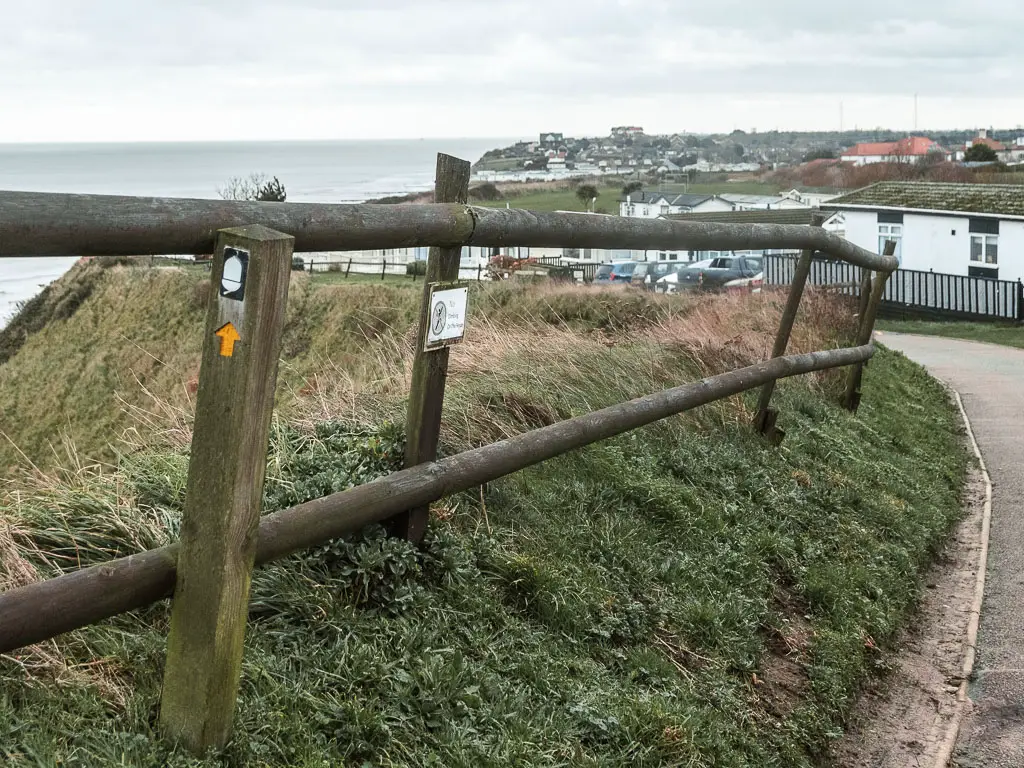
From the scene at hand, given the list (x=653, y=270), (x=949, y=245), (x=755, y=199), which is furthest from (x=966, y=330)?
(x=755, y=199)

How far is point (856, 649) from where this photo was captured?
4.93 meters

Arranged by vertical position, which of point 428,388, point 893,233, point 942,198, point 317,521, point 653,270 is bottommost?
point 317,521

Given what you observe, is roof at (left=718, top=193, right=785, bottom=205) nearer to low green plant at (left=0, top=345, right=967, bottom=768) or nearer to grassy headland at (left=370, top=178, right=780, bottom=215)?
grassy headland at (left=370, top=178, right=780, bottom=215)

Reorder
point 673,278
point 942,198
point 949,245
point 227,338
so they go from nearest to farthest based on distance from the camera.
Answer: point 227,338, point 949,245, point 942,198, point 673,278

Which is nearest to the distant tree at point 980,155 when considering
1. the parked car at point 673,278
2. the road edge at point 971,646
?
the parked car at point 673,278

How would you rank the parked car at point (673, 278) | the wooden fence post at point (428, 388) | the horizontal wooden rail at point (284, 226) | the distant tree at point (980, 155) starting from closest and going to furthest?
the horizontal wooden rail at point (284, 226)
the wooden fence post at point (428, 388)
the parked car at point (673, 278)
the distant tree at point (980, 155)

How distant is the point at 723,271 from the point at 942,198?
7527mm

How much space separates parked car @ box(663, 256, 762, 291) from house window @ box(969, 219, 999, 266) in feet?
22.7

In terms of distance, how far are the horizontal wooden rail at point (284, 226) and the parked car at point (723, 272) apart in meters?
31.4

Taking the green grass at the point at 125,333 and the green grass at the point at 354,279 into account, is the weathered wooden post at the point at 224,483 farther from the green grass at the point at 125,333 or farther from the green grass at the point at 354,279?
the green grass at the point at 354,279

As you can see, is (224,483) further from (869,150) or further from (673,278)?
(869,150)

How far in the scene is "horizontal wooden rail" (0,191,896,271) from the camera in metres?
2.25

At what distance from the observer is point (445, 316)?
367 centimetres

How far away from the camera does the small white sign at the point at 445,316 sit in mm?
3604
